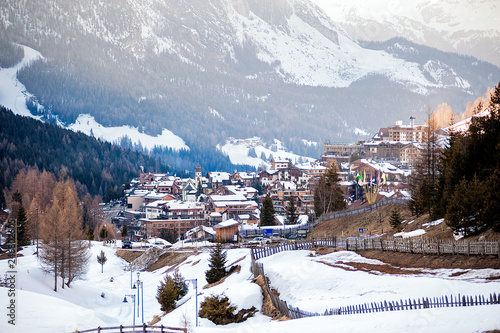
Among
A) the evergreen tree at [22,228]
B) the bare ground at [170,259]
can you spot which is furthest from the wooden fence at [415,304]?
the evergreen tree at [22,228]

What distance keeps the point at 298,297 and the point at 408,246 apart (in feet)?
30.0

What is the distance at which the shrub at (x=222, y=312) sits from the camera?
129 ft

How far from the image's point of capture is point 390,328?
83.7 ft

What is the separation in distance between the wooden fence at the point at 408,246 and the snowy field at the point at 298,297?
6.00 feet

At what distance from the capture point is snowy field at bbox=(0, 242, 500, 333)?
2594 centimetres

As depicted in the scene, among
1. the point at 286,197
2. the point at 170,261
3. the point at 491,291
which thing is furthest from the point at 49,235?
the point at 286,197

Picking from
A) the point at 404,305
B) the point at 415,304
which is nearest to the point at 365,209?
the point at 404,305

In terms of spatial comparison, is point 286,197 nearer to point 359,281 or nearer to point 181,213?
point 181,213

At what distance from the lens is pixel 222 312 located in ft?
129

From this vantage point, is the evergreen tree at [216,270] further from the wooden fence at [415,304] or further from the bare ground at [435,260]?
the wooden fence at [415,304]

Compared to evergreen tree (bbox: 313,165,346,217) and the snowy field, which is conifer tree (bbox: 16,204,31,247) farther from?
evergreen tree (bbox: 313,165,346,217)

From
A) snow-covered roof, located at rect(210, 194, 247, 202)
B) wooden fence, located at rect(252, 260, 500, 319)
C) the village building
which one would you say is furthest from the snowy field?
snow-covered roof, located at rect(210, 194, 247, 202)

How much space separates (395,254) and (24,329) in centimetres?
2515

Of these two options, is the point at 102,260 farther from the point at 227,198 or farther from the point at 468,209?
the point at 227,198
